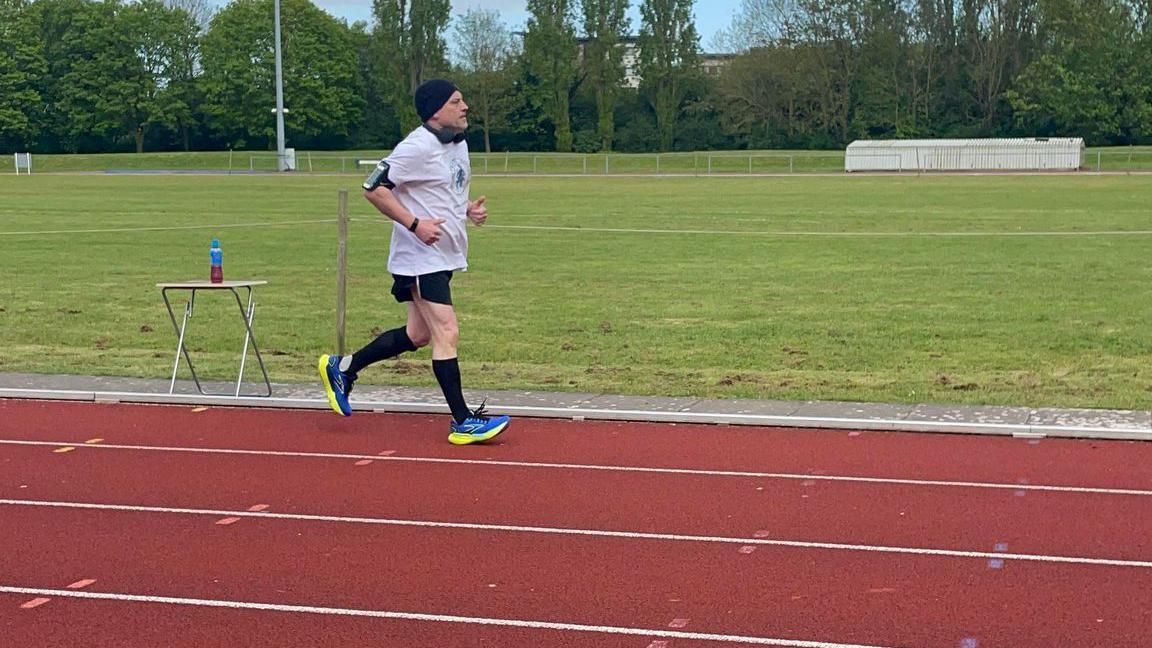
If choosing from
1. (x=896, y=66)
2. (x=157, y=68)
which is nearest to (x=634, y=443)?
(x=896, y=66)

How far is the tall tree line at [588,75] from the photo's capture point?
270 ft

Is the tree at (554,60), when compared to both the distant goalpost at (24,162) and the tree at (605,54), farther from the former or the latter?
the distant goalpost at (24,162)

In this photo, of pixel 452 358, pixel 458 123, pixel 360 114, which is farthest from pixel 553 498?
pixel 360 114

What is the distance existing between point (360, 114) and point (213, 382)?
8600 cm

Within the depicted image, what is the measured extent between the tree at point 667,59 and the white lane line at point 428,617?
84.6 m

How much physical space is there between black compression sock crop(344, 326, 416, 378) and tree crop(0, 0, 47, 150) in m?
89.5

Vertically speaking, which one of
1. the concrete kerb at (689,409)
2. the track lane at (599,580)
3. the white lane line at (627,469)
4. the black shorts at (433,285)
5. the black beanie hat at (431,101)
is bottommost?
the track lane at (599,580)

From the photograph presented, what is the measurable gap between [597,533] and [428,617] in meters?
1.33

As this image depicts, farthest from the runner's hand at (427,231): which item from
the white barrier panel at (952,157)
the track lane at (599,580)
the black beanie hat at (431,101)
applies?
the white barrier panel at (952,157)

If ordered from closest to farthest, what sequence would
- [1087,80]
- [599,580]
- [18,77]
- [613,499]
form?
[599,580] < [613,499] < [1087,80] < [18,77]

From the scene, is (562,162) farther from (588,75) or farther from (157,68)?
(157,68)

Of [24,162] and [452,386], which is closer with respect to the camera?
[452,386]

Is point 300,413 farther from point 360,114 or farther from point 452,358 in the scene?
point 360,114

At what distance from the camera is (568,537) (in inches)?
259
